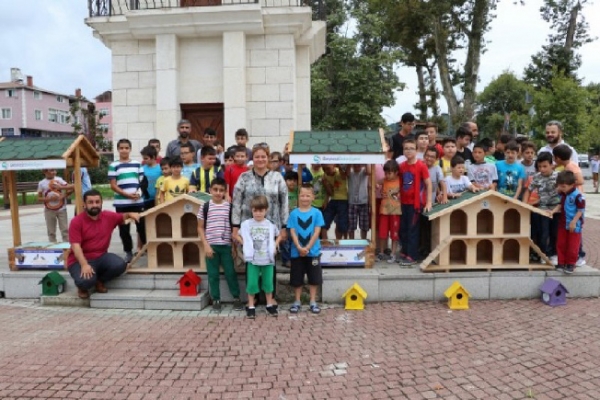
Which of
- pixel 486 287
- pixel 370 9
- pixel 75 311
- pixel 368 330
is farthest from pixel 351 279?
pixel 370 9

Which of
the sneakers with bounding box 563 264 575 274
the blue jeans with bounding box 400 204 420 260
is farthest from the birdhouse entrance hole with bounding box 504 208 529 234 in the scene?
the blue jeans with bounding box 400 204 420 260

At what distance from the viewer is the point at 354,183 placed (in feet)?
22.6

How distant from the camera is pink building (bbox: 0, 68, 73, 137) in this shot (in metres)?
58.6

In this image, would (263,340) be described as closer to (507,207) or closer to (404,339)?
(404,339)

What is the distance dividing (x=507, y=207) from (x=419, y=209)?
1117 millimetres

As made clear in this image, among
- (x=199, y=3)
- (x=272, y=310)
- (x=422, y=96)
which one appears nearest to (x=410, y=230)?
(x=272, y=310)

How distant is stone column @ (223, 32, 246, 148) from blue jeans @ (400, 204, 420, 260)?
18.6 feet

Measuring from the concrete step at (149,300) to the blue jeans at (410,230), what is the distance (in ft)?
9.28

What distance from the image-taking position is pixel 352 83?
74.7 feet

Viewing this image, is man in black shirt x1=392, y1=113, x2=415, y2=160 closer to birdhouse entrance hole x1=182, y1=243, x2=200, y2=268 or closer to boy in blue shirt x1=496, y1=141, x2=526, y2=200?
boy in blue shirt x1=496, y1=141, x2=526, y2=200

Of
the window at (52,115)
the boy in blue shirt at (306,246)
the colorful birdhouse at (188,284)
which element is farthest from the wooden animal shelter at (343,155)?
the window at (52,115)

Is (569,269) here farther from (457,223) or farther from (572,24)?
(572,24)

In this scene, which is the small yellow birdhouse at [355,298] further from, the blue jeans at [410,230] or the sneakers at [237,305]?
the sneakers at [237,305]

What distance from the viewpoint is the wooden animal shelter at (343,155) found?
607 centimetres
